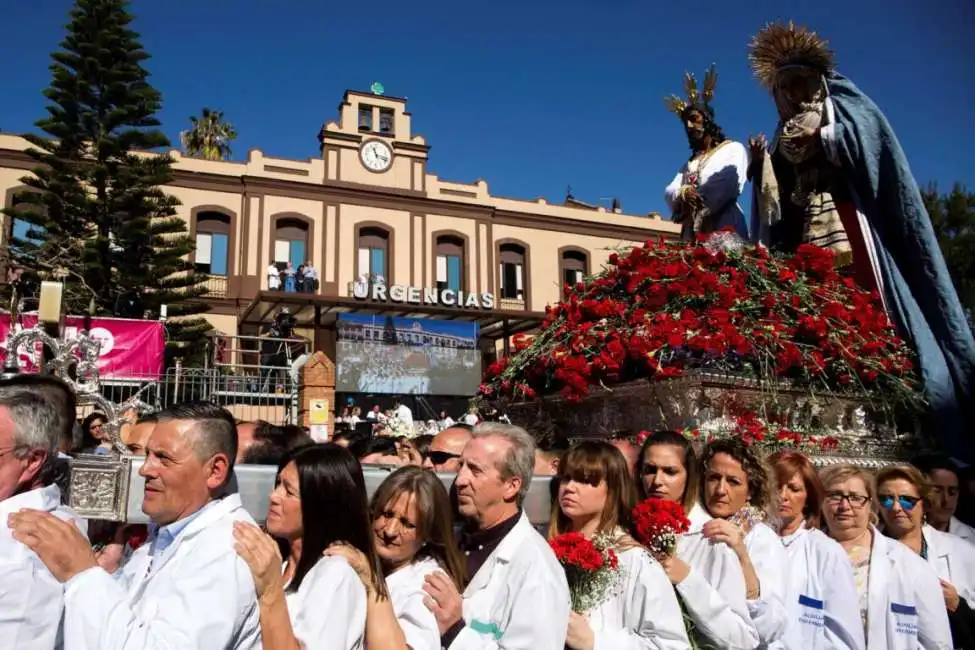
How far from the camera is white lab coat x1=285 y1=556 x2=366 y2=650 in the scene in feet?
7.96

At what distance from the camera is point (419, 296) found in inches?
1061

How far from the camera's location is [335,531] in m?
2.68

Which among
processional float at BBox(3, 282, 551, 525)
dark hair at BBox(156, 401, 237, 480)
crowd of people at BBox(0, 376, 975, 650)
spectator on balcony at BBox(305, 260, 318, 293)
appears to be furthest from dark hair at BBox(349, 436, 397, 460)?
spectator on balcony at BBox(305, 260, 318, 293)

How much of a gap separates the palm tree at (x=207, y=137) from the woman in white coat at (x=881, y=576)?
111 ft

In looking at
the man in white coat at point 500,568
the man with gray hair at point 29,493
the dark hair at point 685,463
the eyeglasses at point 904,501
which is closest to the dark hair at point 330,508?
the man in white coat at point 500,568

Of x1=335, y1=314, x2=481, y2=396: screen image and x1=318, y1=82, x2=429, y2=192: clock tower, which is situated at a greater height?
x1=318, y1=82, x2=429, y2=192: clock tower

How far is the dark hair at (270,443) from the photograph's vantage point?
4.12 m

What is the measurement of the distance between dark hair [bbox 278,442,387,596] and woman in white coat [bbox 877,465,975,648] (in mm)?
2927

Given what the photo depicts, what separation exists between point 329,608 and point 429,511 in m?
0.62

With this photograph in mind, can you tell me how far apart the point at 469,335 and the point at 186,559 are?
79.7ft

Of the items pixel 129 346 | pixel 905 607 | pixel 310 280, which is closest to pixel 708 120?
pixel 905 607

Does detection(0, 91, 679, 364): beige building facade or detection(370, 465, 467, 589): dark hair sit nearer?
detection(370, 465, 467, 589): dark hair

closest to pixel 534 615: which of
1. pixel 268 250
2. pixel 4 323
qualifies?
pixel 4 323

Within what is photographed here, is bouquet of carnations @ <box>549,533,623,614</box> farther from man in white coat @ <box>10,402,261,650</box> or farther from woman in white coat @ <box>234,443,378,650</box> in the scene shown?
man in white coat @ <box>10,402,261,650</box>
